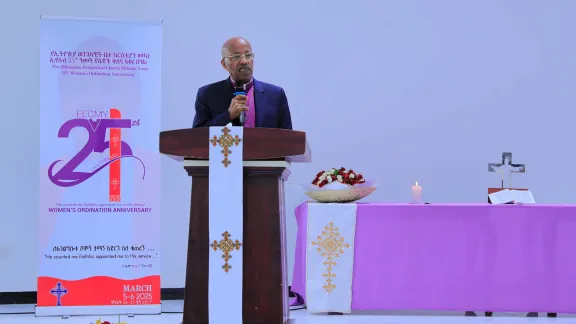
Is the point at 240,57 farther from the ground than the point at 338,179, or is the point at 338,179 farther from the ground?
the point at 240,57

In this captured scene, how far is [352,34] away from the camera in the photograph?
5.79 meters

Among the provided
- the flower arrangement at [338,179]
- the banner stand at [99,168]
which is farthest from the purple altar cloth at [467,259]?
the banner stand at [99,168]

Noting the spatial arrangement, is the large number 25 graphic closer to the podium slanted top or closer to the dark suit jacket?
the dark suit jacket

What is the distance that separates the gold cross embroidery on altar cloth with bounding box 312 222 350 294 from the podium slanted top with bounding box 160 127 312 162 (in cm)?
191

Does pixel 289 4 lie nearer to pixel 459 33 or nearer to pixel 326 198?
pixel 459 33

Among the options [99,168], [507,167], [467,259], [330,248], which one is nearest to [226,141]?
[330,248]

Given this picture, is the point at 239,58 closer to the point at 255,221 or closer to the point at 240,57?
the point at 240,57

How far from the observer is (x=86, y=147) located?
4793mm

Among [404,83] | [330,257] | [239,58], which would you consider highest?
[404,83]

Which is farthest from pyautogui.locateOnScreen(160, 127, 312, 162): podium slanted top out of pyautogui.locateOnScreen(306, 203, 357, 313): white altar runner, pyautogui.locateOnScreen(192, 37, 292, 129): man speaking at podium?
pyautogui.locateOnScreen(306, 203, 357, 313): white altar runner

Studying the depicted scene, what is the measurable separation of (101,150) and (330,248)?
1.70 m

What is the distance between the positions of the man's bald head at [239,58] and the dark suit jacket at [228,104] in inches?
8.5

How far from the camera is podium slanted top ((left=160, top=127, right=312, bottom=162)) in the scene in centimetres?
272

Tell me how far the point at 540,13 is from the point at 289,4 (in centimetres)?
211
